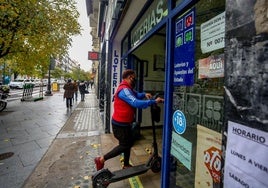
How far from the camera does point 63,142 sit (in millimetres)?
6289

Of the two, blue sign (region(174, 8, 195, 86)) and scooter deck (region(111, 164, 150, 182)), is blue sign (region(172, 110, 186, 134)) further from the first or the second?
scooter deck (region(111, 164, 150, 182))

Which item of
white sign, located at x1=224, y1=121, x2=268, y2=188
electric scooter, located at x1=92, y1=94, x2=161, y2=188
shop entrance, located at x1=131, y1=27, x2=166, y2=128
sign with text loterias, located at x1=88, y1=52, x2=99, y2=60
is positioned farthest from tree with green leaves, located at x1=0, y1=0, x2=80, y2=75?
white sign, located at x1=224, y1=121, x2=268, y2=188

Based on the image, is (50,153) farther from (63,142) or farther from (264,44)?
(264,44)

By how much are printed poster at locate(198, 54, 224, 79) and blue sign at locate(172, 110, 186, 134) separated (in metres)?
0.54

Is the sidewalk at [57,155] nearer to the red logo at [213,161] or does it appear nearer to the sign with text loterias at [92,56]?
the red logo at [213,161]

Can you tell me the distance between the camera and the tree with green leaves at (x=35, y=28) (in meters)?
9.90

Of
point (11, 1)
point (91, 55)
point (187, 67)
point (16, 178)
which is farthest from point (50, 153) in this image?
point (91, 55)

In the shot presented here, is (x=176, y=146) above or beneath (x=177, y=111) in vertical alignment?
beneath

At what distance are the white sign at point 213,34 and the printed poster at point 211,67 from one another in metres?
0.08

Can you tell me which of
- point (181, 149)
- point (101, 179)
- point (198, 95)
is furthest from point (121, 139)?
point (198, 95)

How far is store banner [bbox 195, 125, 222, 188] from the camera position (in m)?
1.81

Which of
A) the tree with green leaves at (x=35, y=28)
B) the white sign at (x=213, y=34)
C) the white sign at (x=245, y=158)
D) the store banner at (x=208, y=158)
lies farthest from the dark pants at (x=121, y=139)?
the tree with green leaves at (x=35, y=28)

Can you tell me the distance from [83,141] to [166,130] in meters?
4.17

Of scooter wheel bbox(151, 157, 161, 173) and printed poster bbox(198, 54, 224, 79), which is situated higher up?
printed poster bbox(198, 54, 224, 79)
